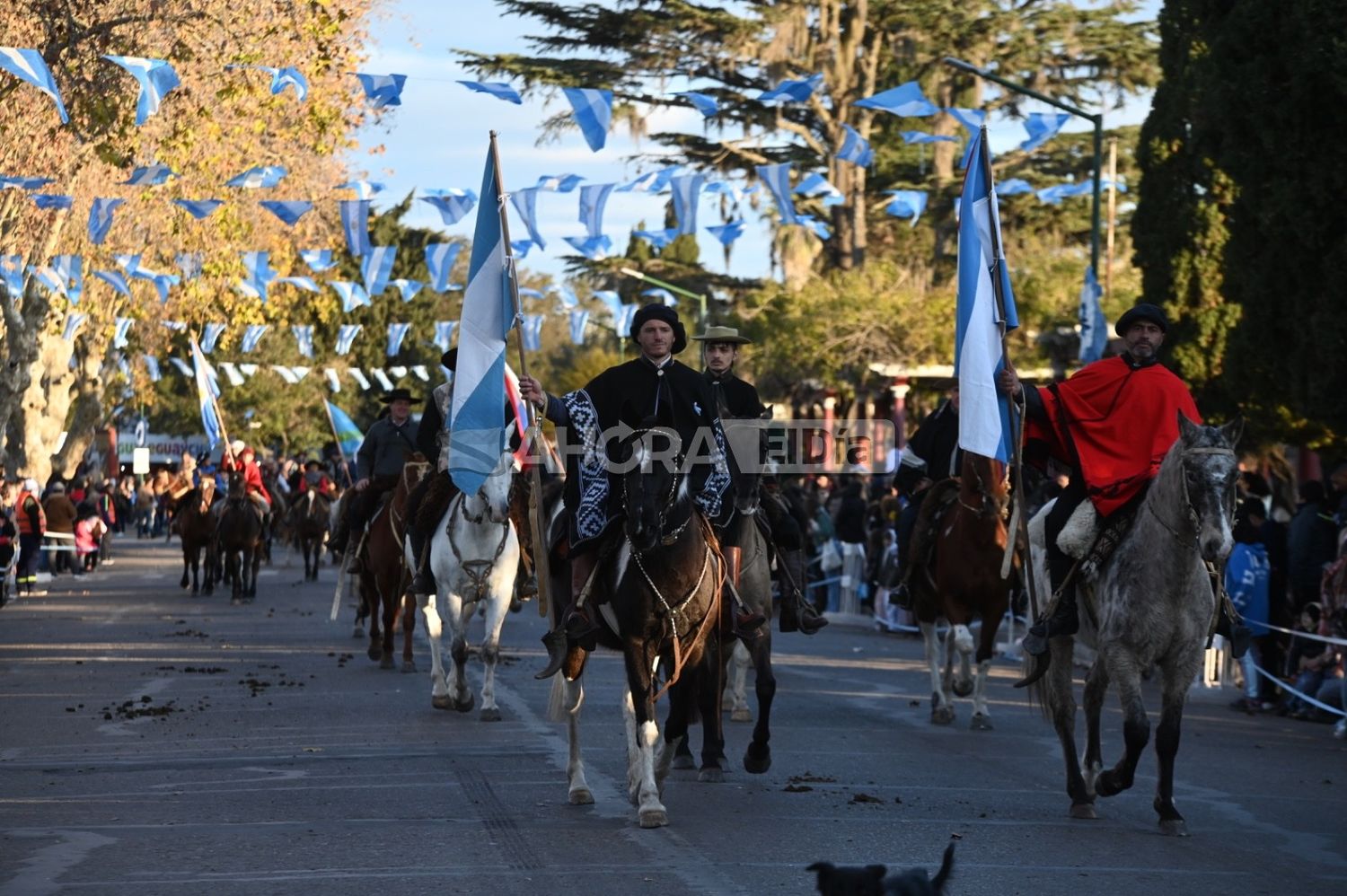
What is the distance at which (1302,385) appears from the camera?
22359mm

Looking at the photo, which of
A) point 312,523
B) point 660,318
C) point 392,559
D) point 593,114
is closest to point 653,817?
point 660,318

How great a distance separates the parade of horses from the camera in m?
9.82

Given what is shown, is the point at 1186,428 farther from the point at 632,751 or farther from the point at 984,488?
the point at 984,488

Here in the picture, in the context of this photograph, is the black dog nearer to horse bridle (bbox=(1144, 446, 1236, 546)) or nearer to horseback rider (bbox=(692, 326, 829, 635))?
horse bridle (bbox=(1144, 446, 1236, 546))

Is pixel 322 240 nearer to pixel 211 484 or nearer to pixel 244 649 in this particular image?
pixel 211 484

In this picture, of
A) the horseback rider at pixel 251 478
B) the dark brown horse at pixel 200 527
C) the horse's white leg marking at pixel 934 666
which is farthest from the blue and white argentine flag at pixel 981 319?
the dark brown horse at pixel 200 527

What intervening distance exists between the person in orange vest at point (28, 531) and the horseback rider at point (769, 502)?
22.0 m

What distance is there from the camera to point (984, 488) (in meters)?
14.8

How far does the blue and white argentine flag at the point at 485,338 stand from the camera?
1181 centimetres

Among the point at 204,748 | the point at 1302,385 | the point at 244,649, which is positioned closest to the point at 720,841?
the point at 204,748

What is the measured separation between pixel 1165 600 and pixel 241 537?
936 inches

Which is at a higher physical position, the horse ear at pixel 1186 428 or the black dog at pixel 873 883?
the horse ear at pixel 1186 428

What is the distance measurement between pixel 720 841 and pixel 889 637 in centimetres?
1801

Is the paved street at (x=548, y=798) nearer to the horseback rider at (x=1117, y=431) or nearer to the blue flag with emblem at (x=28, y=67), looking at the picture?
the horseback rider at (x=1117, y=431)
